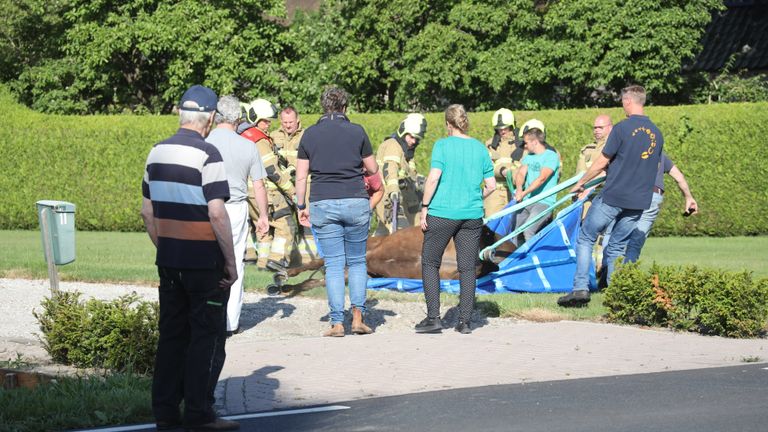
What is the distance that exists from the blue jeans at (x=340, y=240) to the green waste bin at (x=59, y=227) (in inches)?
77.0

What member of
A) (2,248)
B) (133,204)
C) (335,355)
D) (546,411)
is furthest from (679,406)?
(133,204)

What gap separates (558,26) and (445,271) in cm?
1438

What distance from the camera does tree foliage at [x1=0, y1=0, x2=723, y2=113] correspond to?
26.0m

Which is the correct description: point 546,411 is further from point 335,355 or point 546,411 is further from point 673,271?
point 673,271

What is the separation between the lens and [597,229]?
37.9ft

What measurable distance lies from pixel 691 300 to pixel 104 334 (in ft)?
16.1

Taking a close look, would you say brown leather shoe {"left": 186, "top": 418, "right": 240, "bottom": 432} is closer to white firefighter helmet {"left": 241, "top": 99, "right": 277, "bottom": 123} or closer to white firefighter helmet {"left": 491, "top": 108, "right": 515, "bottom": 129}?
white firefighter helmet {"left": 241, "top": 99, "right": 277, "bottom": 123}

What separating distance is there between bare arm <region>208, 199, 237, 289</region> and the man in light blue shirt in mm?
7479

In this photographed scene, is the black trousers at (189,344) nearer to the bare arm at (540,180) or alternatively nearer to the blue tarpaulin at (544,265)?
the blue tarpaulin at (544,265)

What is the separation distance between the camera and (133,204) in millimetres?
25359

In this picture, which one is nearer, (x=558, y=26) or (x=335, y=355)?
(x=335, y=355)

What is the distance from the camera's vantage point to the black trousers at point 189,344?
6.66 metres

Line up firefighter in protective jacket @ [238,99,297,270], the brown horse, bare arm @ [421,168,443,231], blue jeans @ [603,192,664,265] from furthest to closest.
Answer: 1. firefighter in protective jacket @ [238,99,297,270]
2. the brown horse
3. blue jeans @ [603,192,664,265]
4. bare arm @ [421,168,443,231]

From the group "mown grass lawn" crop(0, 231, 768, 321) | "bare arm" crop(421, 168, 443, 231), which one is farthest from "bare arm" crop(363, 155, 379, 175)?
"mown grass lawn" crop(0, 231, 768, 321)
